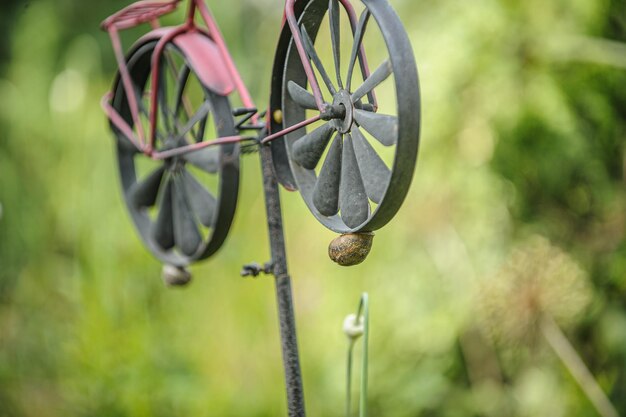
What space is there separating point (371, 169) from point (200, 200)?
0.37m

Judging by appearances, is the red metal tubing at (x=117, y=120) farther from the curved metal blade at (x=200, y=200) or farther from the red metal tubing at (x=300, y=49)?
the red metal tubing at (x=300, y=49)

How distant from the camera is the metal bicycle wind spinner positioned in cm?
64

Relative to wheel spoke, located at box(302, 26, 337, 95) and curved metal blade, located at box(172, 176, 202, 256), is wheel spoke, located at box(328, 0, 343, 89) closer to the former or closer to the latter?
wheel spoke, located at box(302, 26, 337, 95)

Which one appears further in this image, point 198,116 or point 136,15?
point 136,15

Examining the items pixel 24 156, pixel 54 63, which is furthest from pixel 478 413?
pixel 54 63

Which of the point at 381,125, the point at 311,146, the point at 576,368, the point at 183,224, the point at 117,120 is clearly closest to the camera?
the point at 381,125

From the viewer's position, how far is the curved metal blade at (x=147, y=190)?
1.11 m

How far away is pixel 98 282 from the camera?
1903 mm

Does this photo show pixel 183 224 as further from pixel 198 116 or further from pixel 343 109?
pixel 343 109

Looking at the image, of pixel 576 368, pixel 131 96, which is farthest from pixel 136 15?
pixel 576 368

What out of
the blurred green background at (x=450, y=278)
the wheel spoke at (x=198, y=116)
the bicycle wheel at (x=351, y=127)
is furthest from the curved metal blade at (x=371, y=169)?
the blurred green background at (x=450, y=278)

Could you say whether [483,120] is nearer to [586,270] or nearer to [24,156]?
[586,270]

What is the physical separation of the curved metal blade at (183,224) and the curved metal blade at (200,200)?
28 millimetres

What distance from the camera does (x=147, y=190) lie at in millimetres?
1135
